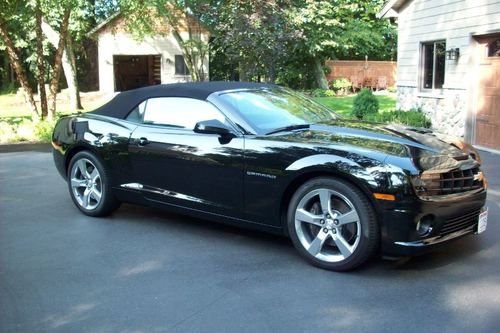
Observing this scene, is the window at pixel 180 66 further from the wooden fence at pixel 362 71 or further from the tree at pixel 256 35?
the tree at pixel 256 35

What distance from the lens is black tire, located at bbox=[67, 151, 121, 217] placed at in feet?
20.4

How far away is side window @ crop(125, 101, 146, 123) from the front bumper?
291 centimetres

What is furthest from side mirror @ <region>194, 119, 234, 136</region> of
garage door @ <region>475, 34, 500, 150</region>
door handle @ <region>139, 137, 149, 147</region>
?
garage door @ <region>475, 34, 500, 150</region>

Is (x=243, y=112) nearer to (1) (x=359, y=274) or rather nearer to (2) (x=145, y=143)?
(2) (x=145, y=143)

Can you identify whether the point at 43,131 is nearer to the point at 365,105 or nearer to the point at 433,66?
the point at 365,105

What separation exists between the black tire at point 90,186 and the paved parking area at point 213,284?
0.21m

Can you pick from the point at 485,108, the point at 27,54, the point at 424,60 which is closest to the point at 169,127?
the point at 485,108

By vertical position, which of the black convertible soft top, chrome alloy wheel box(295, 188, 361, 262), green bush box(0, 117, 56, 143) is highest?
the black convertible soft top

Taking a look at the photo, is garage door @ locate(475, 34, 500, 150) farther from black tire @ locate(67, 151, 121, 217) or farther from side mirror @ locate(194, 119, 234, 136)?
black tire @ locate(67, 151, 121, 217)

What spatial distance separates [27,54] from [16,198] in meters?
34.0

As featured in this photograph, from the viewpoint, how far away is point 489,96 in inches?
464

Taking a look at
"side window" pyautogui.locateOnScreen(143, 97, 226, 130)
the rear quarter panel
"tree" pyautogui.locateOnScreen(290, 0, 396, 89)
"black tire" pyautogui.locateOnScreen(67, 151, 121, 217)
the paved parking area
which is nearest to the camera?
the paved parking area

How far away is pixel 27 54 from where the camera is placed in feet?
126

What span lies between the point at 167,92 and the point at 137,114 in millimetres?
445
